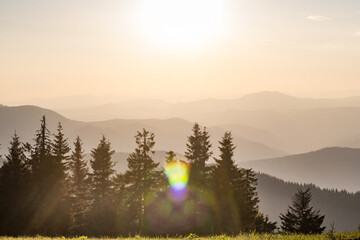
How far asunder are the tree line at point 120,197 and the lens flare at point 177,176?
540mm

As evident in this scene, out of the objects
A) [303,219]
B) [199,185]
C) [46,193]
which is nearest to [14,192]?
[46,193]

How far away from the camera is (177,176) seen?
46000mm

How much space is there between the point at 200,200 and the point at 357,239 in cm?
2896

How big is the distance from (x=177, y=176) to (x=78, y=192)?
13622 mm

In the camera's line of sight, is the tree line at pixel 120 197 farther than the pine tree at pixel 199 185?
No

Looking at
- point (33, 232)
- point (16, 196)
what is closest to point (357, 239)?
point (33, 232)

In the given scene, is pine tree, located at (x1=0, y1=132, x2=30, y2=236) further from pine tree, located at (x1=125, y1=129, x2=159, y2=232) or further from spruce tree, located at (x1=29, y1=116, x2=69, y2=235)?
pine tree, located at (x1=125, y1=129, x2=159, y2=232)

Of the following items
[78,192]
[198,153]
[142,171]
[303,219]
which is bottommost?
[303,219]

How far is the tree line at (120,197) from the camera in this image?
36.8 m

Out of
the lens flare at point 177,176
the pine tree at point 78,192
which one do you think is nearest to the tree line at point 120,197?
the pine tree at point 78,192

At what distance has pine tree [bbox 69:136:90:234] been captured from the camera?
3920 cm

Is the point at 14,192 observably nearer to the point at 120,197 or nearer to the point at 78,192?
the point at 78,192

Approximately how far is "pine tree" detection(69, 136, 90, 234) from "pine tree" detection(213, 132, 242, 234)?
549 inches

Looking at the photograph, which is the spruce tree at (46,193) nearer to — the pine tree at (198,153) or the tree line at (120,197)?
the tree line at (120,197)
